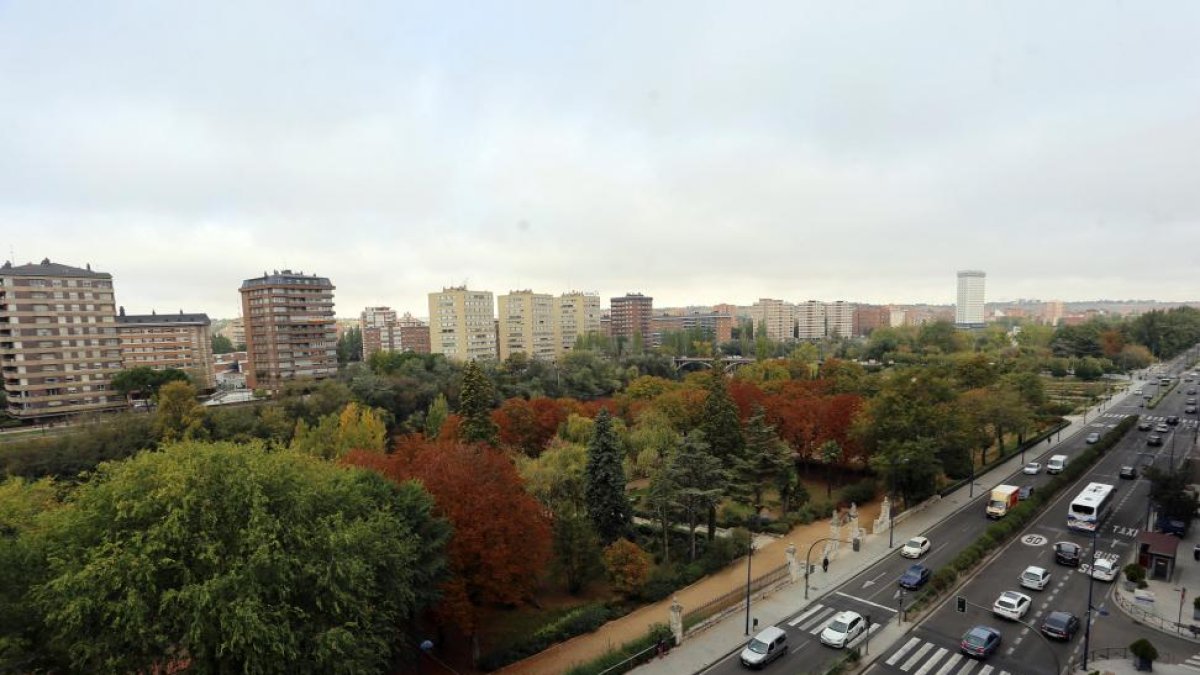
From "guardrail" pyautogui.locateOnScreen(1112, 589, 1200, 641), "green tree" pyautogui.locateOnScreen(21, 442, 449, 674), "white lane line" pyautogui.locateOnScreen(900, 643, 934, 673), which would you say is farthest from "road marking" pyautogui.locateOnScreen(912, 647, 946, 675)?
"green tree" pyautogui.locateOnScreen(21, 442, 449, 674)

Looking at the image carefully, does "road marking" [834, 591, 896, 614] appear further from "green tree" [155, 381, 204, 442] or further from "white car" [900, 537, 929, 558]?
"green tree" [155, 381, 204, 442]

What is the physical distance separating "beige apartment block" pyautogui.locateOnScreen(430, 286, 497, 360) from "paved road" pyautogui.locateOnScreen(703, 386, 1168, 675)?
79314 mm

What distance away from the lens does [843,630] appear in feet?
73.5

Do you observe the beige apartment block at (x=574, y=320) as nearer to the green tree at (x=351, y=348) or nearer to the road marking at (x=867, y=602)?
the green tree at (x=351, y=348)

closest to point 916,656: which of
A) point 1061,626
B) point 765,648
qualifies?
point 765,648

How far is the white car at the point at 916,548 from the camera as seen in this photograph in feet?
98.8

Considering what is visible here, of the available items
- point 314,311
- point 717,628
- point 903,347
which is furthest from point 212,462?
point 903,347

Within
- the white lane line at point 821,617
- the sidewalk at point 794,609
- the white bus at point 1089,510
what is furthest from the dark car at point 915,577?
the white bus at point 1089,510

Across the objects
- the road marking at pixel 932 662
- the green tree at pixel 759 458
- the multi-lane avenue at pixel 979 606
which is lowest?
the multi-lane avenue at pixel 979 606

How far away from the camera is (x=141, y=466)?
672 inches

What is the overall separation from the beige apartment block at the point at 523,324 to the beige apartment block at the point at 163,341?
47.3m

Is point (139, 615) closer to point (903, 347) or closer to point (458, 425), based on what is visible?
point (458, 425)

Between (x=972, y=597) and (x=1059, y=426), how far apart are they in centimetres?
4338

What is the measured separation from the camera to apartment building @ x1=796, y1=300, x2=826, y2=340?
7598 inches
